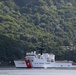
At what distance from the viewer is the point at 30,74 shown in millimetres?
160250

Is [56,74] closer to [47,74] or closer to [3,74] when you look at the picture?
[47,74]

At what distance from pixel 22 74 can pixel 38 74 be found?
12.4ft

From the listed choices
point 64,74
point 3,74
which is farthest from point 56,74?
point 3,74

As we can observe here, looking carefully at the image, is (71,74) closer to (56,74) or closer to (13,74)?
(56,74)

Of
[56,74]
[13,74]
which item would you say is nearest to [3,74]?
[13,74]


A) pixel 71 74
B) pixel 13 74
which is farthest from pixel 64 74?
pixel 13 74

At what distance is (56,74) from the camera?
527 feet

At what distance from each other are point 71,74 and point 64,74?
1753mm

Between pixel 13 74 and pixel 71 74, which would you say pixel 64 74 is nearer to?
pixel 71 74

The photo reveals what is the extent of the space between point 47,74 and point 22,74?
229 inches

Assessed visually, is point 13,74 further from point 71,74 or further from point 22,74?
point 71,74

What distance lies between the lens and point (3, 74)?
157 metres

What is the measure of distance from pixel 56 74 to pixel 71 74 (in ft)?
12.1

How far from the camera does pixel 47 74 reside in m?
160
